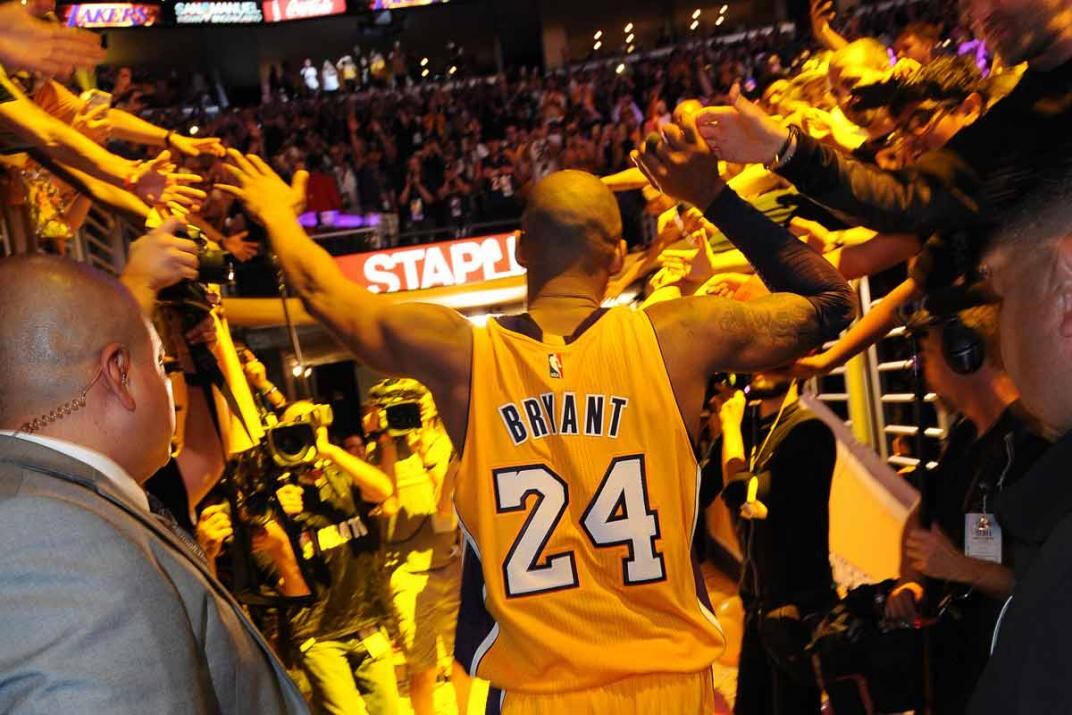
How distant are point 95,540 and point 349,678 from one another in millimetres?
3378

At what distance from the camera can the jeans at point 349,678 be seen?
4266mm

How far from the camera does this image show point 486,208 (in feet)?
48.9

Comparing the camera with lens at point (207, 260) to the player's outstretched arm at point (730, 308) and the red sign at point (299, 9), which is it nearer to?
the player's outstretched arm at point (730, 308)

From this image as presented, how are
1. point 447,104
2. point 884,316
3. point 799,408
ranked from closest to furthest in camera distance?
point 884,316 < point 799,408 < point 447,104

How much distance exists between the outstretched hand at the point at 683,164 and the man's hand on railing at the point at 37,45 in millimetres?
1324

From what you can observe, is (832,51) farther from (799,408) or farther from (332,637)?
(332,637)

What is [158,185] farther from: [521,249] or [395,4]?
[395,4]

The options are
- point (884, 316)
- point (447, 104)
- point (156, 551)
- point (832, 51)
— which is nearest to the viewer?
point (156, 551)

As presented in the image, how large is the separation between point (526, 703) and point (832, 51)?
2.65 m

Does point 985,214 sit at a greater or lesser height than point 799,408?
greater

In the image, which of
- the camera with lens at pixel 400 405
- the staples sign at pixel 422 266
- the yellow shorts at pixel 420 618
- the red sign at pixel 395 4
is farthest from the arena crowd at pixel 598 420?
the red sign at pixel 395 4

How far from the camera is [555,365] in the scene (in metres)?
2.20

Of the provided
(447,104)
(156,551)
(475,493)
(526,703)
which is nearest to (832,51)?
(475,493)

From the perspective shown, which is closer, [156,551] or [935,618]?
[156,551]
